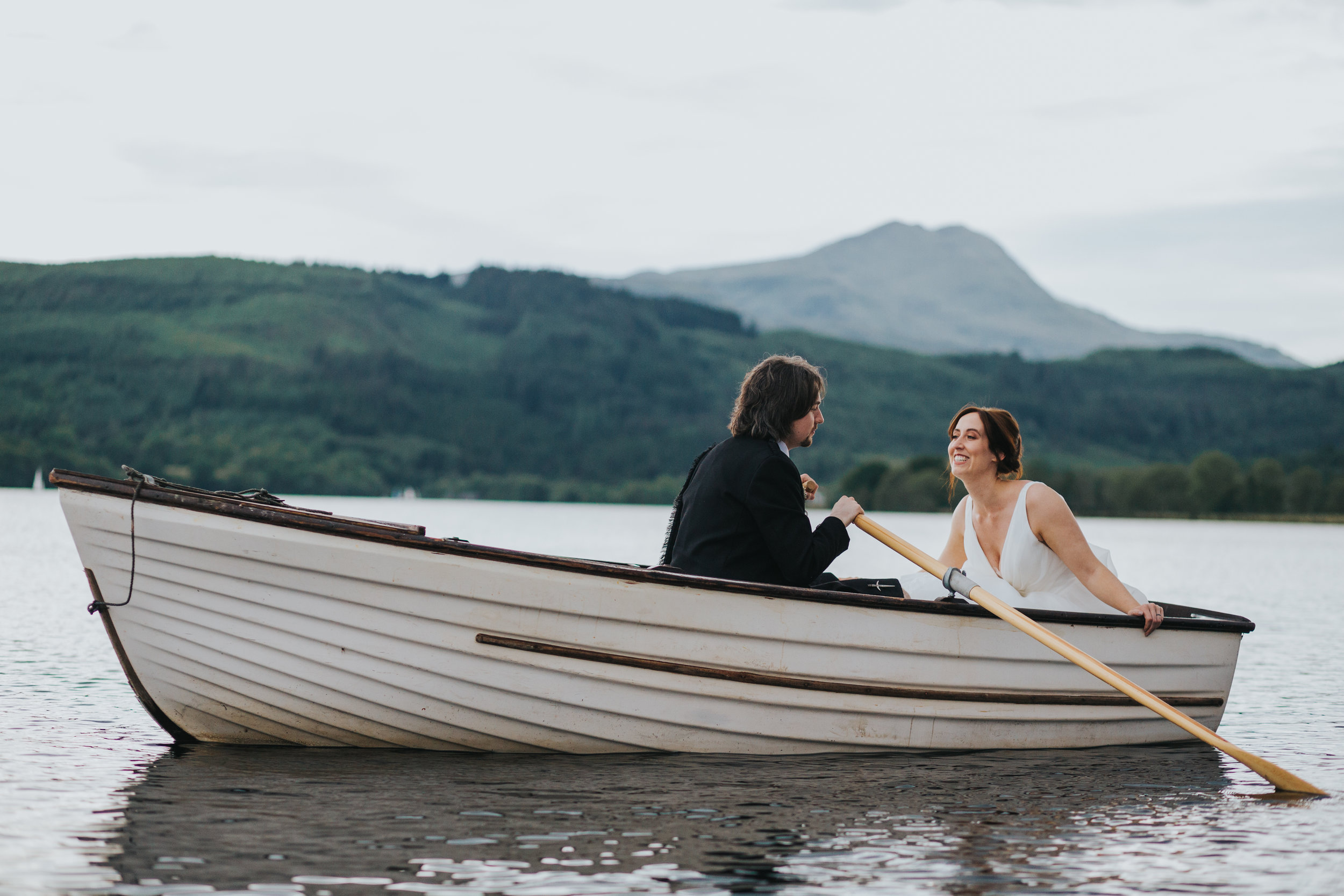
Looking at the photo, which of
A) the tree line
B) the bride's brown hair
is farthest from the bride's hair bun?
the tree line

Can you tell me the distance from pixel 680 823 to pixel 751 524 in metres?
1.90

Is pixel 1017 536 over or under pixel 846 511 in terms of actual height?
under

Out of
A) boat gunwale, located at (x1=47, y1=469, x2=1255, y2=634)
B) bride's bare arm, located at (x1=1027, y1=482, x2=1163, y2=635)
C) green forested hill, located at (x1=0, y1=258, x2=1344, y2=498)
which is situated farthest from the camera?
green forested hill, located at (x1=0, y1=258, x2=1344, y2=498)

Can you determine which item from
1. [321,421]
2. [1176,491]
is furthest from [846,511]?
[321,421]

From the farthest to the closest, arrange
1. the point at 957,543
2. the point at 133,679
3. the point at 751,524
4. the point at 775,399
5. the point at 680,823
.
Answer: the point at 957,543
the point at 133,679
the point at 751,524
the point at 775,399
the point at 680,823

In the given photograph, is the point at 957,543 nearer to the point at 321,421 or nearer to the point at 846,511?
the point at 846,511

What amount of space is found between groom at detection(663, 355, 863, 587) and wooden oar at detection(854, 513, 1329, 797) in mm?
472

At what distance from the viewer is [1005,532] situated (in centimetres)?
854

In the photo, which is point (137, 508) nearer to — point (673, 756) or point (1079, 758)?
point (673, 756)

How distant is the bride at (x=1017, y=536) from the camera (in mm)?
8273

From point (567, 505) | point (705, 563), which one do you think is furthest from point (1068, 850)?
point (567, 505)

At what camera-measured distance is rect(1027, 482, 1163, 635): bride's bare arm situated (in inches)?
323

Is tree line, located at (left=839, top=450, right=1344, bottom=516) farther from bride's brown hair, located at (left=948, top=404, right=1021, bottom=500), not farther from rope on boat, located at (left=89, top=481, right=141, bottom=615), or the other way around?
rope on boat, located at (left=89, top=481, right=141, bottom=615)

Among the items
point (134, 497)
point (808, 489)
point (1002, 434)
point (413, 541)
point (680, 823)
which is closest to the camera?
point (680, 823)
